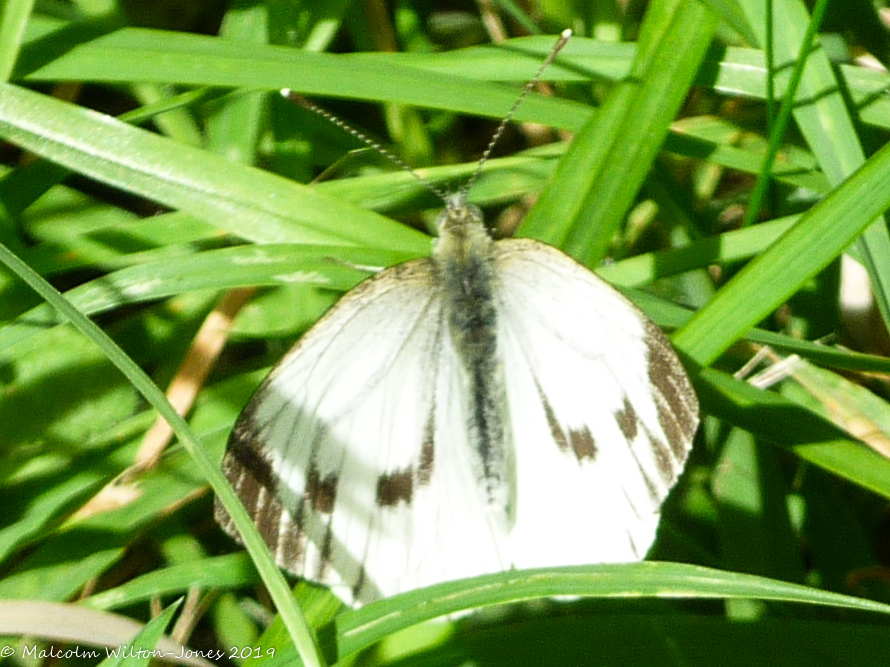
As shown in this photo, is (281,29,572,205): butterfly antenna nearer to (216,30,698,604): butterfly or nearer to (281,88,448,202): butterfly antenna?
(281,88,448,202): butterfly antenna

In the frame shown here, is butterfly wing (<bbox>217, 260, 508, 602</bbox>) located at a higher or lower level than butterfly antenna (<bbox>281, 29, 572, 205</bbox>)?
lower

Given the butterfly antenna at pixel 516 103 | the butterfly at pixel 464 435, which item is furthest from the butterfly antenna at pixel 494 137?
the butterfly at pixel 464 435

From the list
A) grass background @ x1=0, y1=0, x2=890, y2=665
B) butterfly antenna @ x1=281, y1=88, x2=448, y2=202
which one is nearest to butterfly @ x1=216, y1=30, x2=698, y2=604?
grass background @ x1=0, y1=0, x2=890, y2=665

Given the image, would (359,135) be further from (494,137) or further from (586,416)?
(586,416)

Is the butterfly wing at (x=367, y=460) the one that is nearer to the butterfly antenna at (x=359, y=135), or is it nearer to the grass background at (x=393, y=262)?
the grass background at (x=393, y=262)

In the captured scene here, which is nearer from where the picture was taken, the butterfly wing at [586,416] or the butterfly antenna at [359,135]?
the butterfly wing at [586,416]

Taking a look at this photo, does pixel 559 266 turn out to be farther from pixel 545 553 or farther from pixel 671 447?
pixel 545 553

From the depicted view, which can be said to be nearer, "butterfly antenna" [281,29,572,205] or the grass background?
the grass background

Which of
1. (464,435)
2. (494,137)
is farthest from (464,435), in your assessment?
(494,137)
